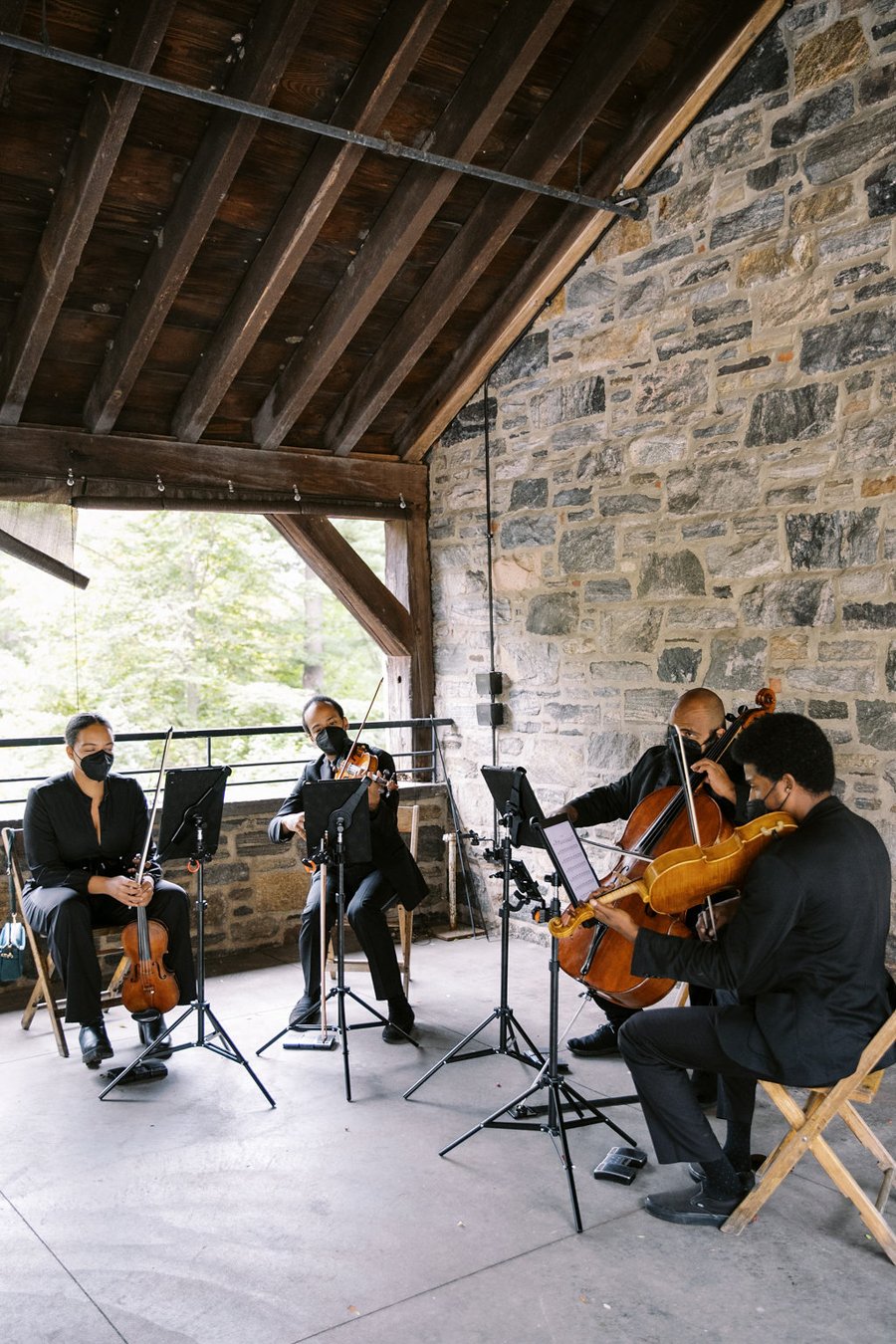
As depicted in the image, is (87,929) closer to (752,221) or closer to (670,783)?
(670,783)

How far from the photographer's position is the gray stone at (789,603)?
4.64 meters

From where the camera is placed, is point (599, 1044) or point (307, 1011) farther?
point (307, 1011)

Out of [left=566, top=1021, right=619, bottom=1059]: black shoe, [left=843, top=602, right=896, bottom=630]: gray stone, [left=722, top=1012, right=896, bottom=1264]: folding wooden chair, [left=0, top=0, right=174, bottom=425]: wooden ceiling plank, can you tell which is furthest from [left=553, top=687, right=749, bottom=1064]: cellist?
[left=0, top=0, right=174, bottom=425]: wooden ceiling plank

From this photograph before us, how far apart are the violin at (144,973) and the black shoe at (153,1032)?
0.24 ft

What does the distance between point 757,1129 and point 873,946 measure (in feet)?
3.87

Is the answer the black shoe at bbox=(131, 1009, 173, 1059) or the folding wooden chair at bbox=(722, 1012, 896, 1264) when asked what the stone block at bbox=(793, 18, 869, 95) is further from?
the black shoe at bbox=(131, 1009, 173, 1059)

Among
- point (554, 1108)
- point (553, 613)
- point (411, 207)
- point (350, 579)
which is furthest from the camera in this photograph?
point (350, 579)

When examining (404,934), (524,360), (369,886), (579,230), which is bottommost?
(404,934)

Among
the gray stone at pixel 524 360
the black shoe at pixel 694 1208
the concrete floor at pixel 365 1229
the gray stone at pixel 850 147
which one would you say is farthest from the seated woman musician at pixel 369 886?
the gray stone at pixel 850 147

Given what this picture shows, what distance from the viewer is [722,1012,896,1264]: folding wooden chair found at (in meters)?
2.85

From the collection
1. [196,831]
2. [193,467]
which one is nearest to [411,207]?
[193,467]

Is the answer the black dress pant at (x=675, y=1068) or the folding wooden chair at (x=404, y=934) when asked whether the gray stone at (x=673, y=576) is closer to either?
the folding wooden chair at (x=404, y=934)

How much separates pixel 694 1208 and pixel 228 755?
9618 mm

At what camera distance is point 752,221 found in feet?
16.2
